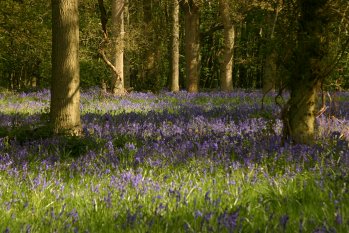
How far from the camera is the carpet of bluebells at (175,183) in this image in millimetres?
3395

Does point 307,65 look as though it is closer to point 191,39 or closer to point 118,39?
point 118,39

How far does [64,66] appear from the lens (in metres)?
7.44

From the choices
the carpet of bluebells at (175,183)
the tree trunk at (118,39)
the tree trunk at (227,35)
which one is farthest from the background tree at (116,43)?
the carpet of bluebells at (175,183)

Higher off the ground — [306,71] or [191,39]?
[191,39]

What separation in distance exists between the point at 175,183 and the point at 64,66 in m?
3.69

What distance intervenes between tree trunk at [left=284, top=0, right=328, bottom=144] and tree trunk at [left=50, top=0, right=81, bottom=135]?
344 centimetres

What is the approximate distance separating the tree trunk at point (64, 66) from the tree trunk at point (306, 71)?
344cm

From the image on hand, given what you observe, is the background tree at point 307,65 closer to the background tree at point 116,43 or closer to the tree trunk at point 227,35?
the background tree at point 116,43

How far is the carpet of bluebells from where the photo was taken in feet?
11.1

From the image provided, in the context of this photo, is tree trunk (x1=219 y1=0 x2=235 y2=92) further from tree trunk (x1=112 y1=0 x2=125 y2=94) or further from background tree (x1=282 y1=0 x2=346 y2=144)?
background tree (x1=282 y1=0 x2=346 y2=144)

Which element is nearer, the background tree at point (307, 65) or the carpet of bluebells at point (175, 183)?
the carpet of bluebells at point (175, 183)

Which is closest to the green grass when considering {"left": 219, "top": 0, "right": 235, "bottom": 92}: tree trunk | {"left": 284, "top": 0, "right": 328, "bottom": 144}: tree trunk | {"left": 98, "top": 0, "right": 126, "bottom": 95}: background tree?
{"left": 284, "top": 0, "right": 328, "bottom": 144}: tree trunk

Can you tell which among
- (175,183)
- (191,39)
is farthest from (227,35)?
(175,183)

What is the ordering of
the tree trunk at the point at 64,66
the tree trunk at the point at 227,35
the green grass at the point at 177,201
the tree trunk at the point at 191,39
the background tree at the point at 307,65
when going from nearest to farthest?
the green grass at the point at 177,201 < the background tree at the point at 307,65 < the tree trunk at the point at 64,66 < the tree trunk at the point at 227,35 < the tree trunk at the point at 191,39
